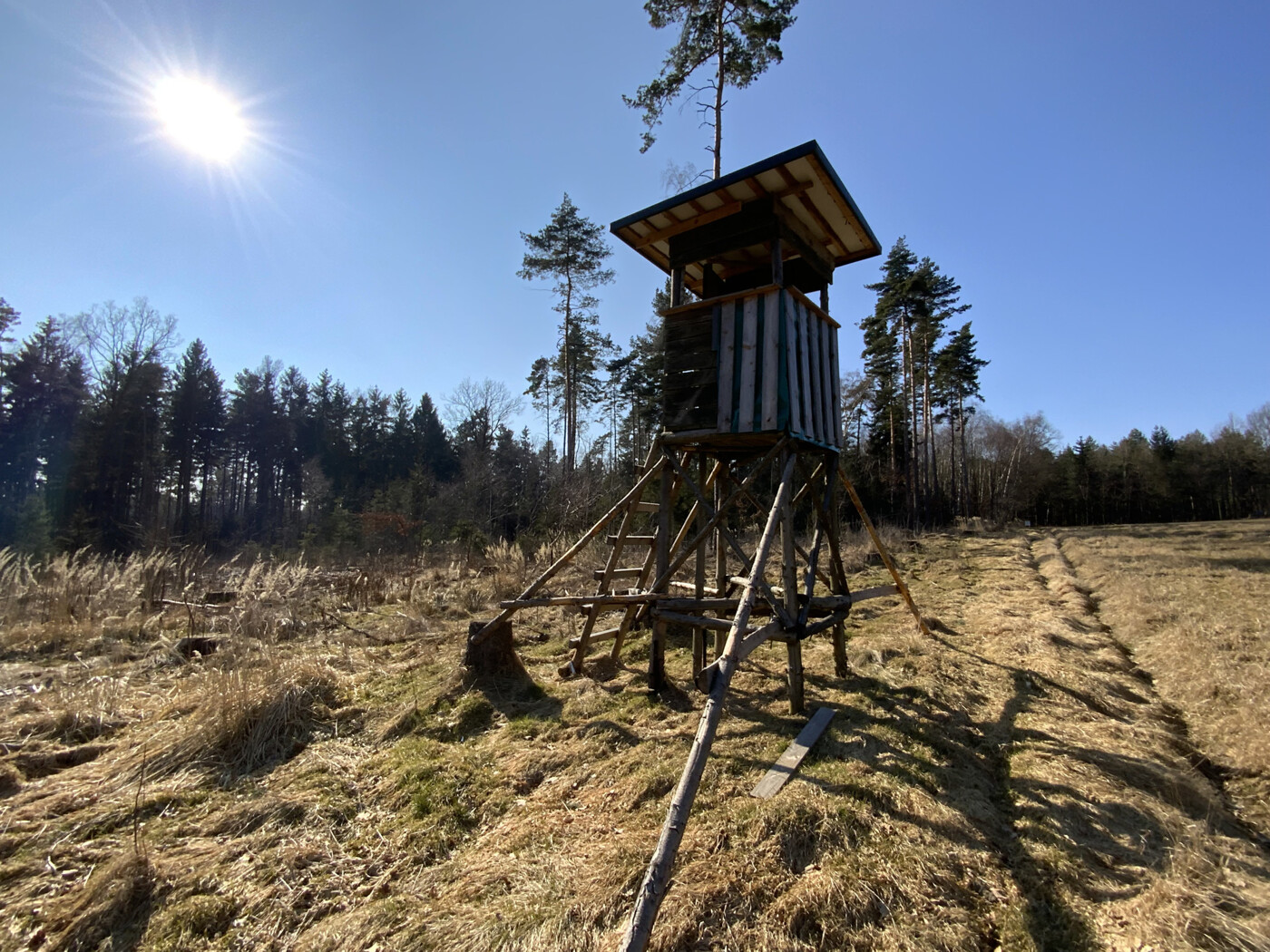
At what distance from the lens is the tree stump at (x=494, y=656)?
6375mm

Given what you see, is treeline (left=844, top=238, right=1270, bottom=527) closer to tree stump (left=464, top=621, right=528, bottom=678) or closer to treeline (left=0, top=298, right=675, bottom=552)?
treeline (left=0, top=298, right=675, bottom=552)

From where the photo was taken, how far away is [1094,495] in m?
48.2

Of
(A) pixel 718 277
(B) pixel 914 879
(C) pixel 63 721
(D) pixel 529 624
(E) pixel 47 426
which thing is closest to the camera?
(B) pixel 914 879

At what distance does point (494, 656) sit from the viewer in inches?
254

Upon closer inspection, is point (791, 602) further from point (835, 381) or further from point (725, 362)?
point (835, 381)

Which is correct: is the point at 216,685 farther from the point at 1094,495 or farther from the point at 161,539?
the point at 1094,495

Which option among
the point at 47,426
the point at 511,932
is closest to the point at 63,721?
the point at 511,932

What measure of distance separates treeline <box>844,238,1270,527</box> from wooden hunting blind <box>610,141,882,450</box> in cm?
2645

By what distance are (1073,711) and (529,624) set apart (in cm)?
776

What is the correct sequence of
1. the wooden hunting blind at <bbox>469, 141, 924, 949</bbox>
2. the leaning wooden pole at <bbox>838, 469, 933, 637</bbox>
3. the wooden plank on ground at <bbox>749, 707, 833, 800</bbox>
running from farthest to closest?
the leaning wooden pole at <bbox>838, 469, 933, 637</bbox>
the wooden hunting blind at <bbox>469, 141, 924, 949</bbox>
the wooden plank on ground at <bbox>749, 707, 833, 800</bbox>

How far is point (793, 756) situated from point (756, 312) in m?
4.36

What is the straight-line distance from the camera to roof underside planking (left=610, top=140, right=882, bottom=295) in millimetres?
5492

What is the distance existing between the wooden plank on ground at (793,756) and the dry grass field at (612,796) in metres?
0.10

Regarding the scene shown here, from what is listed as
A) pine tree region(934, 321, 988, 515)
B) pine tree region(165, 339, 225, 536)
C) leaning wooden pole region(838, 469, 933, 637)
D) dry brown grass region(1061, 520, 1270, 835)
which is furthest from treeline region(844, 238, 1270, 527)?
pine tree region(165, 339, 225, 536)
